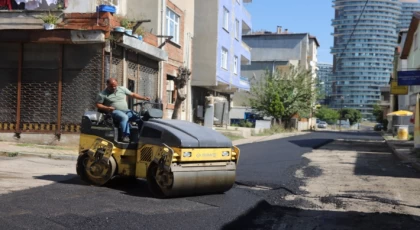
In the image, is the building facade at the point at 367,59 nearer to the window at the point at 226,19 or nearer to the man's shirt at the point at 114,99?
→ the window at the point at 226,19

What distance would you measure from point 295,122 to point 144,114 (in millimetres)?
52448

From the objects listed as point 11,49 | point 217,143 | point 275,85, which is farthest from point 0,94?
point 275,85

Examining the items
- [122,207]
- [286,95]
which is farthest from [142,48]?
[286,95]

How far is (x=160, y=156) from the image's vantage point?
25.4 feet

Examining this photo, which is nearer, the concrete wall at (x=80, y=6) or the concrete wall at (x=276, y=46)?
the concrete wall at (x=80, y=6)

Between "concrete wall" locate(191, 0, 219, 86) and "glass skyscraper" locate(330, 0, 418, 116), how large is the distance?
109 m

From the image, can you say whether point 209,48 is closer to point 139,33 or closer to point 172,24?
point 172,24

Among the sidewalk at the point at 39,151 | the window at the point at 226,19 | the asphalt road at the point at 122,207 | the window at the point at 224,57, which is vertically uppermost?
the window at the point at 226,19

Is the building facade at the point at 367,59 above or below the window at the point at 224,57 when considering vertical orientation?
above

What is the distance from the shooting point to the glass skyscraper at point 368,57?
13888 centimetres

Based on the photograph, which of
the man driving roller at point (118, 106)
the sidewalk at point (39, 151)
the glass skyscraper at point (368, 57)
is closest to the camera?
the man driving roller at point (118, 106)

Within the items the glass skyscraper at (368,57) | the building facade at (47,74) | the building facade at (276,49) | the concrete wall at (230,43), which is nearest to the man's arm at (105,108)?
the building facade at (47,74)

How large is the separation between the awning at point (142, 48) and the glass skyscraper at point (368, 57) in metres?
119

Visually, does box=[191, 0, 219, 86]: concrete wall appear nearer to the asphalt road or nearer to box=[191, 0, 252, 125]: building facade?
box=[191, 0, 252, 125]: building facade
